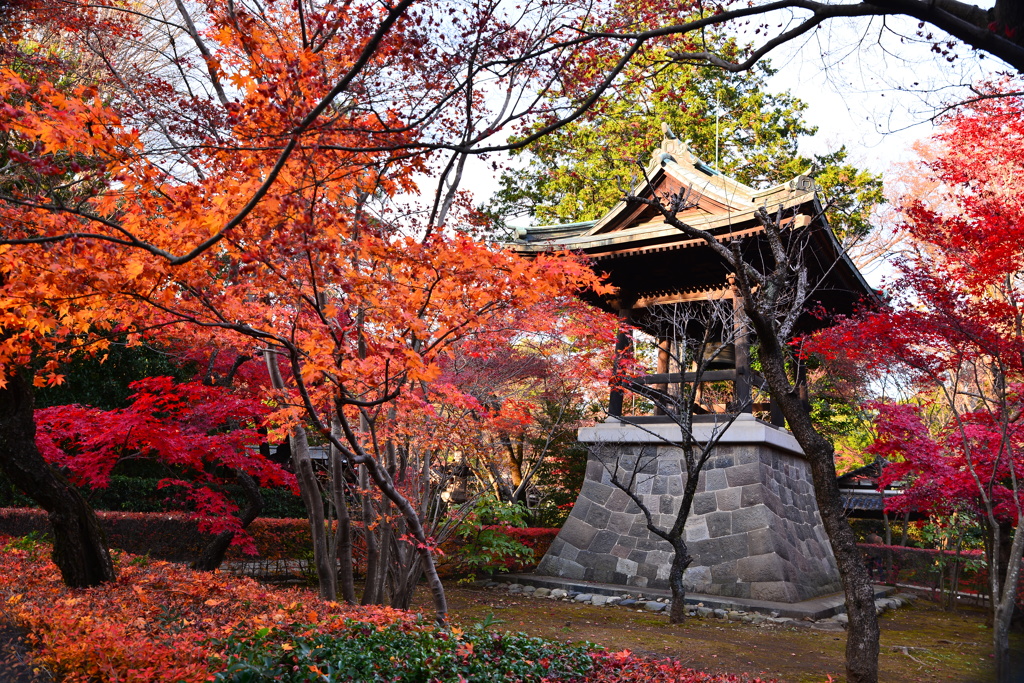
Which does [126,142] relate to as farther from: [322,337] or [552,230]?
[552,230]

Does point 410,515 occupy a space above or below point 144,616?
above

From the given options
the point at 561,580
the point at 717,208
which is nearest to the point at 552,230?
the point at 717,208

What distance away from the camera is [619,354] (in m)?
11.0

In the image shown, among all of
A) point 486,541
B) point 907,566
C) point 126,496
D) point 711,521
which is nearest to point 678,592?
point 711,521

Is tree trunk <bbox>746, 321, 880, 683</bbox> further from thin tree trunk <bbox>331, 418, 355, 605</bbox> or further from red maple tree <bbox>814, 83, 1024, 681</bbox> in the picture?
thin tree trunk <bbox>331, 418, 355, 605</bbox>

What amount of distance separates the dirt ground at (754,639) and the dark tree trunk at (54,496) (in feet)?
10.0

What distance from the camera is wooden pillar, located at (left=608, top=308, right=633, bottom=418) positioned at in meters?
11.0

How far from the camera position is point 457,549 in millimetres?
12641

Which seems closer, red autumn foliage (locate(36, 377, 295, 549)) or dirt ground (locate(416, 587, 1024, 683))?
dirt ground (locate(416, 587, 1024, 683))

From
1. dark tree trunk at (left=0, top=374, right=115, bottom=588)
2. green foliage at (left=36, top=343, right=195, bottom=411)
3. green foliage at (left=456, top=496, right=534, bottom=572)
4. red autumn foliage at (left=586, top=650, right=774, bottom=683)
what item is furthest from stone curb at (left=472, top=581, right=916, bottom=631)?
green foliage at (left=36, top=343, right=195, bottom=411)

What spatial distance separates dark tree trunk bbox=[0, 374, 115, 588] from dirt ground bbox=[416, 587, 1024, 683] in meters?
3.05

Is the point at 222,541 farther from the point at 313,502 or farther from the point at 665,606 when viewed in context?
the point at 665,606

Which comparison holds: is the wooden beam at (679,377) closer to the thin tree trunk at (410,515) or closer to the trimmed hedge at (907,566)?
the thin tree trunk at (410,515)

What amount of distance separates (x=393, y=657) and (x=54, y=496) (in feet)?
11.6
